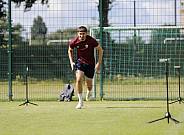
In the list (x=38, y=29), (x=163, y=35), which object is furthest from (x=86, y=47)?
(x=38, y=29)

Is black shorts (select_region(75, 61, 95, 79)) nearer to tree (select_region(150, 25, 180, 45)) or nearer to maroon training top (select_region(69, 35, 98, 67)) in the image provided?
maroon training top (select_region(69, 35, 98, 67))

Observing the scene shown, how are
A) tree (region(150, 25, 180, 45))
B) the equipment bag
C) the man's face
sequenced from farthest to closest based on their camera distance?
tree (region(150, 25, 180, 45))
the equipment bag
the man's face

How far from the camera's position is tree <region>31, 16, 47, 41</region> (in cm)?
1806

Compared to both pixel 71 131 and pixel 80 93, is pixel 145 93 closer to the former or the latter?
pixel 80 93

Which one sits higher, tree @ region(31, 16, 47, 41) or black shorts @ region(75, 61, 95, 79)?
tree @ region(31, 16, 47, 41)

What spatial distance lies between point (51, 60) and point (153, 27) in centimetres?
357

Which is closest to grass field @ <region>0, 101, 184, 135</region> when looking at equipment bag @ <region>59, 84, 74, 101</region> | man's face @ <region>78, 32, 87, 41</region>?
man's face @ <region>78, 32, 87, 41</region>

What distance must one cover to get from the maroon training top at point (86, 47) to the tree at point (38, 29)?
4112 millimetres

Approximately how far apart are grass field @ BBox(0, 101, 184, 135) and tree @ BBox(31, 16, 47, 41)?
4.69 m

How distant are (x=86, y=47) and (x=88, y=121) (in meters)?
3.36

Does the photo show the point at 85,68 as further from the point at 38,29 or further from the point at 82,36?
the point at 38,29

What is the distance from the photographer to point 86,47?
13.8 meters

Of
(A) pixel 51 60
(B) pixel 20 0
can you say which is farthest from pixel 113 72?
(B) pixel 20 0

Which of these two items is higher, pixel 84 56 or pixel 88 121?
pixel 84 56
